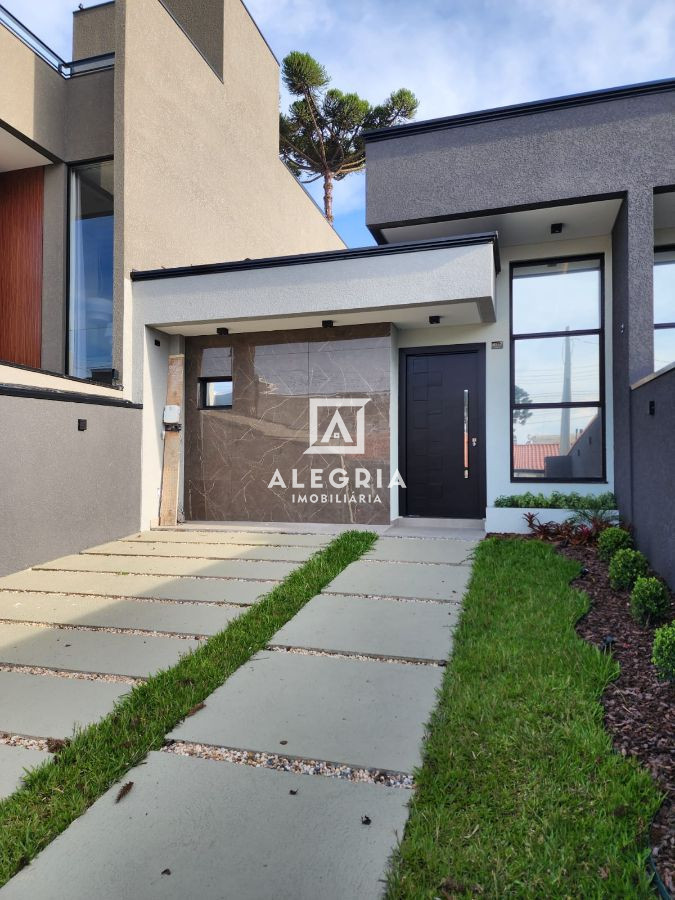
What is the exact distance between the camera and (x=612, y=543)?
473 cm

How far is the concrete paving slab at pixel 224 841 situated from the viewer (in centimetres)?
143

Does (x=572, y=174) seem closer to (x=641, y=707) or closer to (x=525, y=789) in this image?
(x=641, y=707)

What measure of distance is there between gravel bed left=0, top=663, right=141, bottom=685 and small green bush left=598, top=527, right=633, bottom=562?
156 inches

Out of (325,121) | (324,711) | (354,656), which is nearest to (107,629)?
(354,656)

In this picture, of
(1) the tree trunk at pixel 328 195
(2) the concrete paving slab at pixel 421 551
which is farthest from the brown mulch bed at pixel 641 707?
(1) the tree trunk at pixel 328 195

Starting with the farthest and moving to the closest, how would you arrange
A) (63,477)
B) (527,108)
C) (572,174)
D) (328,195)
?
(328,195), (527,108), (572,174), (63,477)

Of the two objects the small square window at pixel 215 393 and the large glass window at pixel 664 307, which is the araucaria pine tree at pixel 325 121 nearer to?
the small square window at pixel 215 393

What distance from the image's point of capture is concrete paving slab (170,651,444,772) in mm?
2059

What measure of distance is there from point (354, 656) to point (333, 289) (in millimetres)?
4421

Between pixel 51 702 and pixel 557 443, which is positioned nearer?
pixel 51 702

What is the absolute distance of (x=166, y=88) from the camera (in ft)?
23.6

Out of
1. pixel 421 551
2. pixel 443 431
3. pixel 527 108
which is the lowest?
pixel 421 551

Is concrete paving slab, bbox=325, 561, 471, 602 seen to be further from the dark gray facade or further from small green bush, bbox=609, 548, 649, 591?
the dark gray facade

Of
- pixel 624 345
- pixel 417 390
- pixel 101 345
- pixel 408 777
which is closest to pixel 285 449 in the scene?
pixel 417 390
